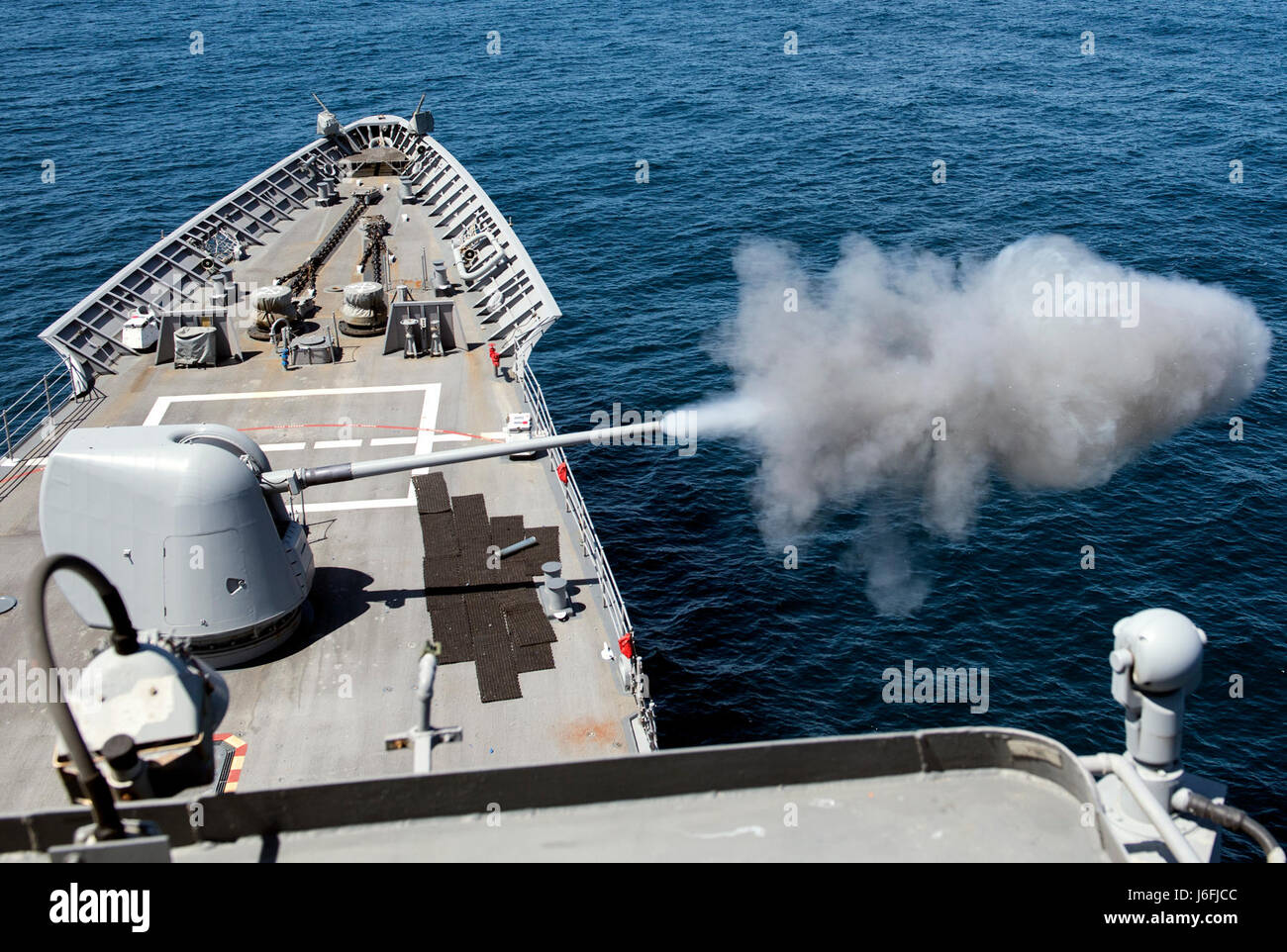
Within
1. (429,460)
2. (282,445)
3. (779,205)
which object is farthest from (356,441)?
(779,205)

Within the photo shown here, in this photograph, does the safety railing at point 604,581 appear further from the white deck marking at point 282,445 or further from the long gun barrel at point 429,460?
the white deck marking at point 282,445

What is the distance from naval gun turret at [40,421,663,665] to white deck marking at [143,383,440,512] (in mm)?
5878

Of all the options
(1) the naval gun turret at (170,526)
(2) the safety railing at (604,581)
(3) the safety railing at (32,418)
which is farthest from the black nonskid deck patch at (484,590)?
(3) the safety railing at (32,418)

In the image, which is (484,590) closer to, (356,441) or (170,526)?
(170,526)

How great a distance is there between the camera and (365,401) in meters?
30.1

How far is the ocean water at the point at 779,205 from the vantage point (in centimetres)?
2975

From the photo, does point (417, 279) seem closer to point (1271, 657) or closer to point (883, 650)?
point (883, 650)

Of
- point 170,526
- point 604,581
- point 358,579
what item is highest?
point 170,526

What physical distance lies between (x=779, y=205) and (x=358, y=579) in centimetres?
4124

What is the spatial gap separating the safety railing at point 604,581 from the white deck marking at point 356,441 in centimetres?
242

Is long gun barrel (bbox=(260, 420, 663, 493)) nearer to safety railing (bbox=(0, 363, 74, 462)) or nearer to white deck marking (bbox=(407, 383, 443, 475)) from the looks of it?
white deck marking (bbox=(407, 383, 443, 475))

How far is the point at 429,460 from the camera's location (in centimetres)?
2108

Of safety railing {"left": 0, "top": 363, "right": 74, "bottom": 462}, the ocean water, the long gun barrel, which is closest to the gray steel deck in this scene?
safety railing {"left": 0, "top": 363, "right": 74, "bottom": 462}

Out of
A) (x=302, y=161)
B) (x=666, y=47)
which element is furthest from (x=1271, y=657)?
(x=666, y=47)
